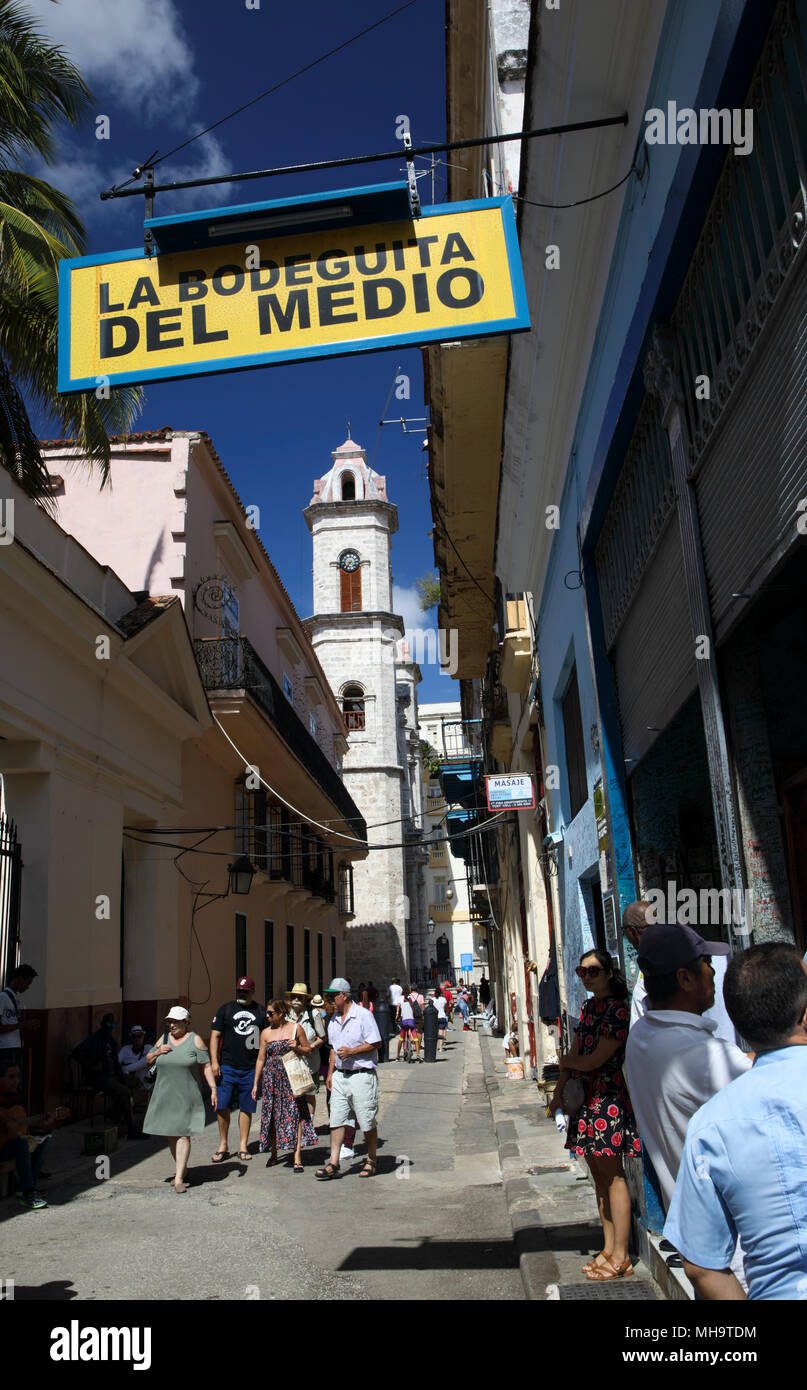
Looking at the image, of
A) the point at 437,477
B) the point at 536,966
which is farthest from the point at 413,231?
the point at 536,966

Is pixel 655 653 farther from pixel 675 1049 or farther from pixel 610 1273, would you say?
pixel 610 1273

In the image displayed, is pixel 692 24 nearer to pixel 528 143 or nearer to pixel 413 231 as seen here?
pixel 413 231

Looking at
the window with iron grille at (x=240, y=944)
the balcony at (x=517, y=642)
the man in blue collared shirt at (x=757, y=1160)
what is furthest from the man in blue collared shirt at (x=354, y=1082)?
the window with iron grille at (x=240, y=944)

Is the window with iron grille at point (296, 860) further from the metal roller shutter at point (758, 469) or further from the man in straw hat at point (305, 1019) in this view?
the metal roller shutter at point (758, 469)

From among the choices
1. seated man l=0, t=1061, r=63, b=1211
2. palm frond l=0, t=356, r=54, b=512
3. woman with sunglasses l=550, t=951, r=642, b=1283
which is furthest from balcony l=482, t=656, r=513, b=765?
woman with sunglasses l=550, t=951, r=642, b=1283

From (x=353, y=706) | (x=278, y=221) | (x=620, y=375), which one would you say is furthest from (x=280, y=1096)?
(x=353, y=706)

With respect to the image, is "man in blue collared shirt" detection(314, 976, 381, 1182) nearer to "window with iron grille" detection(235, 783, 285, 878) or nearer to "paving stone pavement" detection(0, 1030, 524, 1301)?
"paving stone pavement" detection(0, 1030, 524, 1301)

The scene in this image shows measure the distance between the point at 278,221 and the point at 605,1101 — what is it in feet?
14.4

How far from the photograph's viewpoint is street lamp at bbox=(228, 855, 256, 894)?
635 inches

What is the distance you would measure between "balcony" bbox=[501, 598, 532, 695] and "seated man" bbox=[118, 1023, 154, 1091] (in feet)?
19.7

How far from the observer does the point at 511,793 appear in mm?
12562

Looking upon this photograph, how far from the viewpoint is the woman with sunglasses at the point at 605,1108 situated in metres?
5.09

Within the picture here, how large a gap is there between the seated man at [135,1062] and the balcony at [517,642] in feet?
19.7

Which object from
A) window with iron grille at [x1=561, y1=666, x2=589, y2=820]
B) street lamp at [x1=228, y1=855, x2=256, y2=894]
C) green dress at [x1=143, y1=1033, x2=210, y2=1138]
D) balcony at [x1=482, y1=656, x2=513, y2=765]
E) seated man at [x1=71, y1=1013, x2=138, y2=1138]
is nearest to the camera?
green dress at [x1=143, y1=1033, x2=210, y2=1138]
